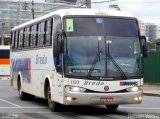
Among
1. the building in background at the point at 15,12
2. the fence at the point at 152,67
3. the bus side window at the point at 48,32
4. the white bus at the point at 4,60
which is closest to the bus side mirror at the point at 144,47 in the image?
the bus side window at the point at 48,32

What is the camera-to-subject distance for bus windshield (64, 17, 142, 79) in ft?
50.9

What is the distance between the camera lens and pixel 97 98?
50.4 feet

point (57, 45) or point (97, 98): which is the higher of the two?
point (57, 45)

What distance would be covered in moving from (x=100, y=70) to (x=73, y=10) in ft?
7.38

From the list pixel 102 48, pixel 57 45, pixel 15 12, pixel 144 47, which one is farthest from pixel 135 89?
pixel 15 12

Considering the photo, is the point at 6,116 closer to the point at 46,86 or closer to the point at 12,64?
the point at 46,86

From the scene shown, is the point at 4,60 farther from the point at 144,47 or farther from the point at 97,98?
the point at 97,98

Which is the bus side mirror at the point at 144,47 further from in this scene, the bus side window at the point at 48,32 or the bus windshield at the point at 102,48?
the bus side window at the point at 48,32

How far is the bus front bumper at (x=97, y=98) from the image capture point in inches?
602

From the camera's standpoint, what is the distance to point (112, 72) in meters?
15.6

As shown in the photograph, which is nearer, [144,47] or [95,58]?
[95,58]

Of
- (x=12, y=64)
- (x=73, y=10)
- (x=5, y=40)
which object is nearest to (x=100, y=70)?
(x=73, y=10)

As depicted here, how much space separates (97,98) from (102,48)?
1.55 metres

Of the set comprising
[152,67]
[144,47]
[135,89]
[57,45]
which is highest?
[57,45]
